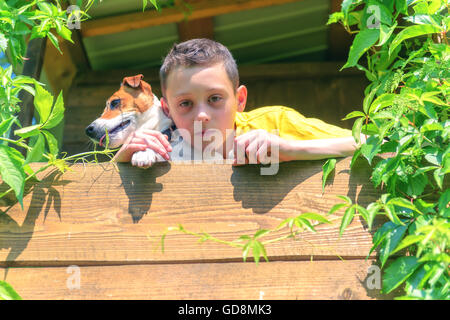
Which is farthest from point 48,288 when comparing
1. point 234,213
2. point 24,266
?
point 234,213

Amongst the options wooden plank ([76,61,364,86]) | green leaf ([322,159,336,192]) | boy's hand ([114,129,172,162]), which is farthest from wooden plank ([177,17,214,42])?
green leaf ([322,159,336,192])

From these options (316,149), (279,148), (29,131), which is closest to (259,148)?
(279,148)

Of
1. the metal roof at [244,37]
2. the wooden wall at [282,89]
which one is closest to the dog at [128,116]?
the metal roof at [244,37]

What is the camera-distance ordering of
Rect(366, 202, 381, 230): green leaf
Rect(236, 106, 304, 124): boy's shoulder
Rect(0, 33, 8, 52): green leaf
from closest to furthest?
Rect(366, 202, 381, 230): green leaf < Rect(0, 33, 8, 52): green leaf < Rect(236, 106, 304, 124): boy's shoulder

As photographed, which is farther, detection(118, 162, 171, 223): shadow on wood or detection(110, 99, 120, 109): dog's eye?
detection(110, 99, 120, 109): dog's eye

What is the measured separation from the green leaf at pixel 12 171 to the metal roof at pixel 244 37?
183 cm

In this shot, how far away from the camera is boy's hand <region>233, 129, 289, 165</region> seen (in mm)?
1711

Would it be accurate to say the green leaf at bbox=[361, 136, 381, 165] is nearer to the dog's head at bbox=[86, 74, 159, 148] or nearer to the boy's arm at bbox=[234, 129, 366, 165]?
the boy's arm at bbox=[234, 129, 366, 165]

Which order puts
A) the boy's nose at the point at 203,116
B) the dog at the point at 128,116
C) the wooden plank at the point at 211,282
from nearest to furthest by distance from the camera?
the wooden plank at the point at 211,282
the boy's nose at the point at 203,116
the dog at the point at 128,116

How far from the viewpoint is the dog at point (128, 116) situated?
2.49m

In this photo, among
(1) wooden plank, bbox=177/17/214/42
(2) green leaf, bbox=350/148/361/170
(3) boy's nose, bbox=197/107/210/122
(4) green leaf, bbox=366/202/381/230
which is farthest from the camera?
(1) wooden plank, bbox=177/17/214/42

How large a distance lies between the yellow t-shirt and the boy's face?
0.13 metres

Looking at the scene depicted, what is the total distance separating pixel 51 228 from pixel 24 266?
4.8 inches

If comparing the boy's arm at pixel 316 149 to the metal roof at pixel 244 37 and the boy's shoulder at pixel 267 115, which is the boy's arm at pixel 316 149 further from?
the metal roof at pixel 244 37
